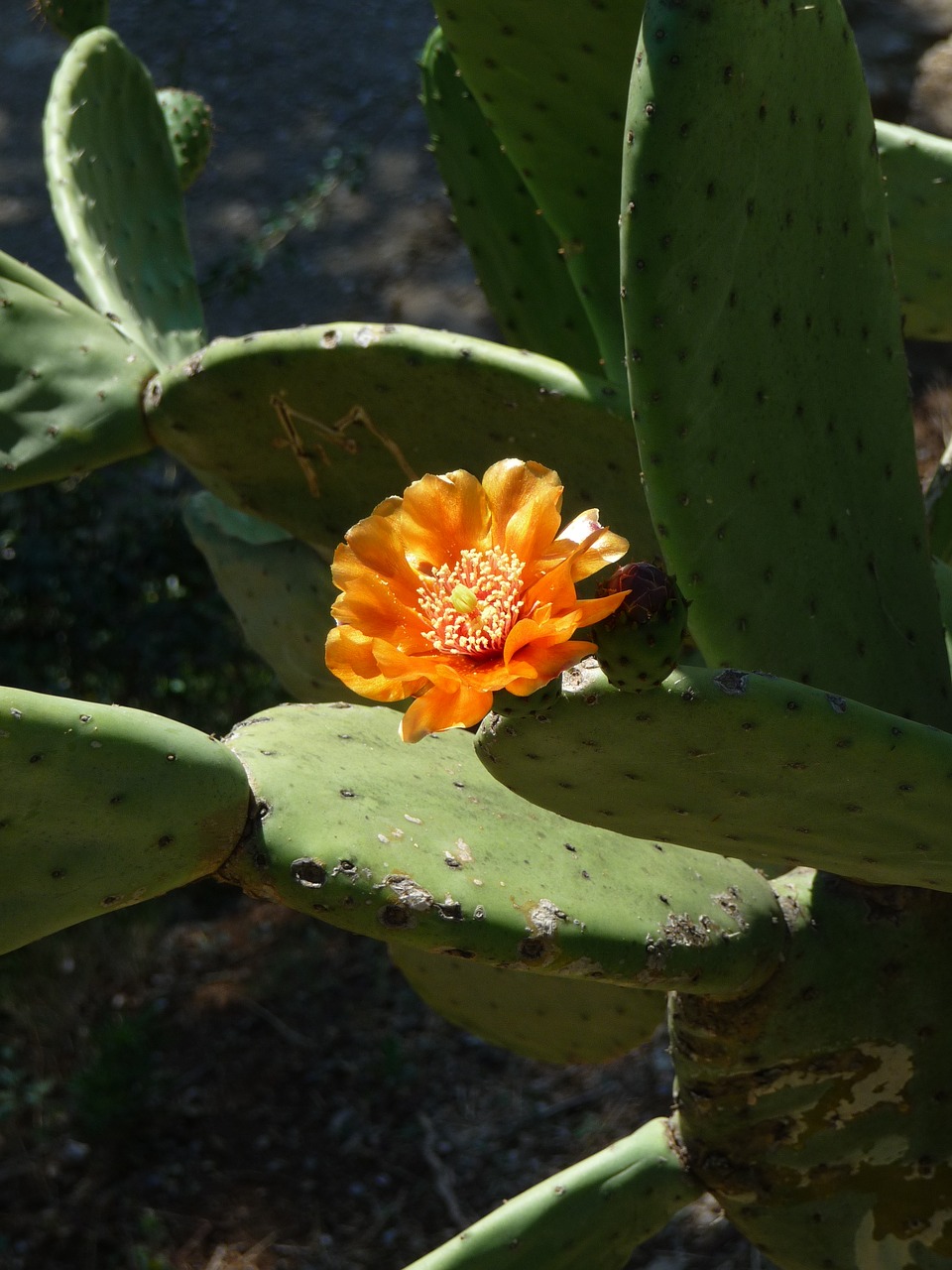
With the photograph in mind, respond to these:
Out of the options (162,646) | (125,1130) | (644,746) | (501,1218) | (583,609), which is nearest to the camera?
(583,609)

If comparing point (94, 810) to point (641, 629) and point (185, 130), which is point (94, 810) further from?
point (185, 130)

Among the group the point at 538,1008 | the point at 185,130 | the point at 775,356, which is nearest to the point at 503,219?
the point at 185,130

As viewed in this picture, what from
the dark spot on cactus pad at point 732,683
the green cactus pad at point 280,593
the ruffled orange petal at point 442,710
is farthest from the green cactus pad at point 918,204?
the ruffled orange petal at point 442,710

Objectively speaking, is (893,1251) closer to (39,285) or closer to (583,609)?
(583,609)

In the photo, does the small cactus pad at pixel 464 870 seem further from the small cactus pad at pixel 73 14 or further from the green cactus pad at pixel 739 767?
the small cactus pad at pixel 73 14

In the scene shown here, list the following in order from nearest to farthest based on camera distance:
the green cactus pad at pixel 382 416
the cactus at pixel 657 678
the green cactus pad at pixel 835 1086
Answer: the cactus at pixel 657 678
the green cactus pad at pixel 835 1086
the green cactus pad at pixel 382 416

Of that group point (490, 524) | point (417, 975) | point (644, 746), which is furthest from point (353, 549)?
point (417, 975)

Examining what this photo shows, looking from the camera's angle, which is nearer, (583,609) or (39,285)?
(583,609)
